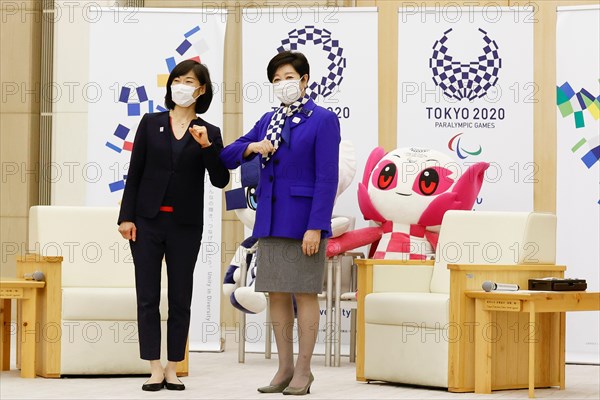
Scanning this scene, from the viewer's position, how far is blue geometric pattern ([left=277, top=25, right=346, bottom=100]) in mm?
6480

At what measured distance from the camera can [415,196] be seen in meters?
6.09

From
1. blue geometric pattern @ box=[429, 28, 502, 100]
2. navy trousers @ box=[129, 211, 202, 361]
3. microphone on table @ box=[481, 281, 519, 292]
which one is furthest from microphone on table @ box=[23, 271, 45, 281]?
blue geometric pattern @ box=[429, 28, 502, 100]

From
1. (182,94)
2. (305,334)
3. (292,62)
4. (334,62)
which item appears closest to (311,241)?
(305,334)

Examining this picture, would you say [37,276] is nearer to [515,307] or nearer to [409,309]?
[409,309]

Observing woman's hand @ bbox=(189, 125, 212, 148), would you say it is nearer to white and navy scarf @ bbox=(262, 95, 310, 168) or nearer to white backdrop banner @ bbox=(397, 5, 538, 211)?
white and navy scarf @ bbox=(262, 95, 310, 168)

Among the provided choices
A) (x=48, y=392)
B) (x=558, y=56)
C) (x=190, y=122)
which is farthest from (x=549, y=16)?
(x=48, y=392)

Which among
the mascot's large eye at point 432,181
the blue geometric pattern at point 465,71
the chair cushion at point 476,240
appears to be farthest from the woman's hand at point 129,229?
the blue geometric pattern at point 465,71

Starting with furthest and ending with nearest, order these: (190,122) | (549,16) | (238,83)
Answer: (238,83) < (549,16) < (190,122)

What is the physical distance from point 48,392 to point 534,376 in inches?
81.9

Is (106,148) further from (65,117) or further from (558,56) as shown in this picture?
(558,56)

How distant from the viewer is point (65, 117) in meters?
8.00

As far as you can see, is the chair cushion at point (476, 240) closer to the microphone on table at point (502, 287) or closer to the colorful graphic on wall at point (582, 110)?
the microphone on table at point (502, 287)

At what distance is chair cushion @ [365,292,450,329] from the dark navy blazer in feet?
3.12

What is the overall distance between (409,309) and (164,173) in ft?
4.05
